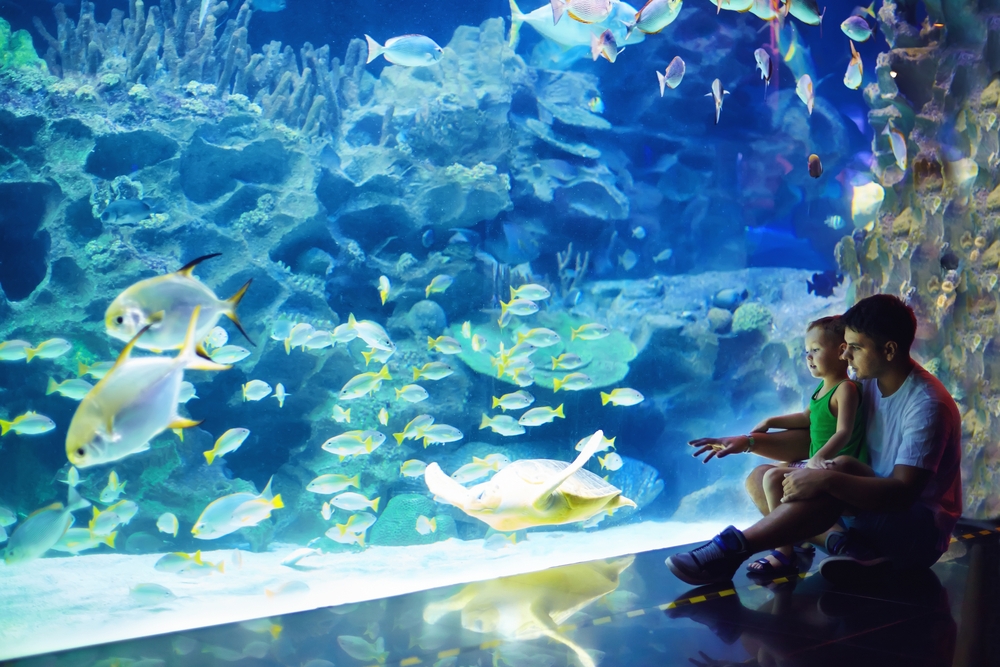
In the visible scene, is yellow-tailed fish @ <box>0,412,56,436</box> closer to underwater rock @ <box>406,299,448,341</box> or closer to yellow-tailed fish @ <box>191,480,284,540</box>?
yellow-tailed fish @ <box>191,480,284,540</box>

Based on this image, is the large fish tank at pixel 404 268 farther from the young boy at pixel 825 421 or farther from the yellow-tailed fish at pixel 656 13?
the young boy at pixel 825 421

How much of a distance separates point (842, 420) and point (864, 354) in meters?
0.32

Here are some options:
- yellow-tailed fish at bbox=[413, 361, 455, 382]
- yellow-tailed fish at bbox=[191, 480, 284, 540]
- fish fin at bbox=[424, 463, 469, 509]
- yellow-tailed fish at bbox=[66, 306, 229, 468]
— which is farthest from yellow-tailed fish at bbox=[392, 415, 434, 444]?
yellow-tailed fish at bbox=[66, 306, 229, 468]

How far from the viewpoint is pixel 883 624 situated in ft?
6.53

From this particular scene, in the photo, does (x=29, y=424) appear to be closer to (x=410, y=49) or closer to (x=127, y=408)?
(x=127, y=408)

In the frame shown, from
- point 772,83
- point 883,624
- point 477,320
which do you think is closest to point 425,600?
point 883,624

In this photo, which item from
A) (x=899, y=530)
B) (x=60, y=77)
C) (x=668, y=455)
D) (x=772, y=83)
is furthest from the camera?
(x=772, y=83)

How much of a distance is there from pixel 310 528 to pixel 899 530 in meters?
5.03

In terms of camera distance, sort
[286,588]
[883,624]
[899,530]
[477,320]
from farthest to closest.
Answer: [477,320] → [286,588] → [899,530] → [883,624]

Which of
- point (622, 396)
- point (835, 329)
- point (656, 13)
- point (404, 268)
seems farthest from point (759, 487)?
point (404, 268)

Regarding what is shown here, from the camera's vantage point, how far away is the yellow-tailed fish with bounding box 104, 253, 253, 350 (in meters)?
1.79

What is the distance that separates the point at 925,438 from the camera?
2.28 m

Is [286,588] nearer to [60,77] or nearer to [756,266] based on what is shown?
[60,77]

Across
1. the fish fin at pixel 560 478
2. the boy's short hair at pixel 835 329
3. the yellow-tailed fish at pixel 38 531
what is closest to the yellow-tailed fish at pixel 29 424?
the yellow-tailed fish at pixel 38 531
